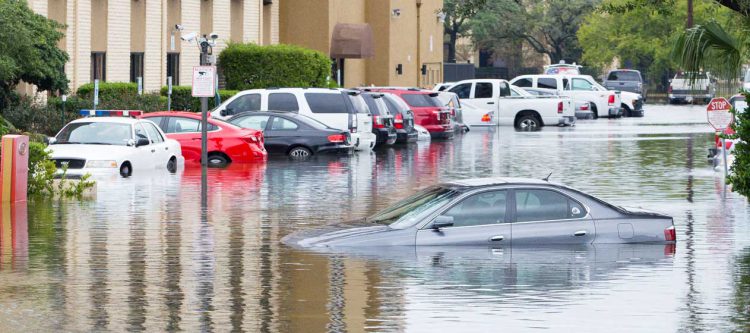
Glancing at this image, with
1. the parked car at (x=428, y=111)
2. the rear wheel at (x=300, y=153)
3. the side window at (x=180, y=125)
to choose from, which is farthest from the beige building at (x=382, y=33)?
the side window at (x=180, y=125)

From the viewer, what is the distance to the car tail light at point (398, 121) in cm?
4419

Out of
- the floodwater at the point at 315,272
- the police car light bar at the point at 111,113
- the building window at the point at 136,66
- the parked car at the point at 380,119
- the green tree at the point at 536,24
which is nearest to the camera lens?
the floodwater at the point at 315,272

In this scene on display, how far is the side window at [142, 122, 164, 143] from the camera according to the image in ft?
100

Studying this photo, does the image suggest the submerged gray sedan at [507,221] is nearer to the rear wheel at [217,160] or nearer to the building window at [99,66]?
the rear wheel at [217,160]

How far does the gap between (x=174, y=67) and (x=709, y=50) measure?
3194 centimetres

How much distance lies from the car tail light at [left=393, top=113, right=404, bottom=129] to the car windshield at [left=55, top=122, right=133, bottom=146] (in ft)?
49.7

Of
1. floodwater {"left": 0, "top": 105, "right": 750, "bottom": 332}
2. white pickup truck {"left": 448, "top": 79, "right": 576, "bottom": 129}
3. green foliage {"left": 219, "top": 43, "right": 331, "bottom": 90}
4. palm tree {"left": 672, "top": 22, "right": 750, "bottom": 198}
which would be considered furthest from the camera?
white pickup truck {"left": 448, "top": 79, "right": 576, "bottom": 129}

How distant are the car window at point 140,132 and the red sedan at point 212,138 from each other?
3.81 m

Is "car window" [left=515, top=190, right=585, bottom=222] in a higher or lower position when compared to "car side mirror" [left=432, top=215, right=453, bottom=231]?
higher

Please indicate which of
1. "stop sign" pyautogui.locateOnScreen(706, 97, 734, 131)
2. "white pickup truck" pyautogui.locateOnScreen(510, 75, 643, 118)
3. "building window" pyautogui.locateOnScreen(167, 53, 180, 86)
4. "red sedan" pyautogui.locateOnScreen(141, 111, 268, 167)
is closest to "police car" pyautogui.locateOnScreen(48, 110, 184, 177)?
"red sedan" pyautogui.locateOnScreen(141, 111, 268, 167)

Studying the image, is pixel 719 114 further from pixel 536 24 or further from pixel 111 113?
pixel 536 24

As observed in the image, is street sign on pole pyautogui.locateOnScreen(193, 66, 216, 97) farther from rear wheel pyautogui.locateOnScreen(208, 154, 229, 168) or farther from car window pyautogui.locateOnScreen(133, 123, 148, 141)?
rear wheel pyautogui.locateOnScreen(208, 154, 229, 168)

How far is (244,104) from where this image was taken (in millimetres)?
39375

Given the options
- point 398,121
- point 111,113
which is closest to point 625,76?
point 398,121
